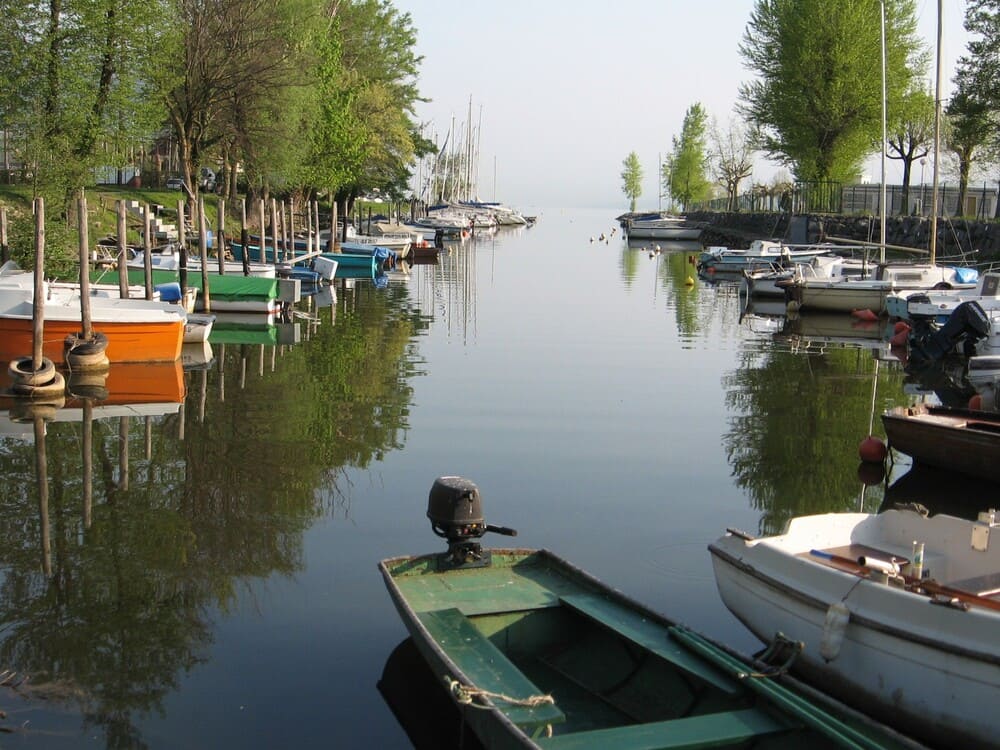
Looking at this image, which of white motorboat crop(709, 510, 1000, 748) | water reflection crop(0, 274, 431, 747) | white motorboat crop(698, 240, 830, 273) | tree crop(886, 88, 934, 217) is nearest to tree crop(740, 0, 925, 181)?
tree crop(886, 88, 934, 217)

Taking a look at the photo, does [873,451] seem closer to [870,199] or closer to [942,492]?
[942,492]

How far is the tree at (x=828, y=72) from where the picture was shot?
6072cm

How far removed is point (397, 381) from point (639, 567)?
10.7 metres

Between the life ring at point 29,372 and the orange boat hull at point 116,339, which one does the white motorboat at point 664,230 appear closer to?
the orange boat hull at point 116,339

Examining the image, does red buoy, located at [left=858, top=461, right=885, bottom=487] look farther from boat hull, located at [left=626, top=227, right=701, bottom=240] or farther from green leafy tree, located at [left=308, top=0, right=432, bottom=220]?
boat hull, located at [left=626, top=227, right=701, bottom=240]

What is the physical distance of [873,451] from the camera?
50.2 feet

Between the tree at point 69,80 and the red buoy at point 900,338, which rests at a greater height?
the tree at point 69,80

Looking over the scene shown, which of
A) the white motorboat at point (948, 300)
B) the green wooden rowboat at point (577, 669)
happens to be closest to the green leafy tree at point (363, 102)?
the white motorboat at point (948, 300)

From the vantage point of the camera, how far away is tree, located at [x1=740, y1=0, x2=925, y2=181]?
6072 cm

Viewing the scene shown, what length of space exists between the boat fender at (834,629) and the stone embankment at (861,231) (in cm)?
3248

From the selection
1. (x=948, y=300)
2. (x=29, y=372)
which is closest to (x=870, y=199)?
(x=948, y=300)

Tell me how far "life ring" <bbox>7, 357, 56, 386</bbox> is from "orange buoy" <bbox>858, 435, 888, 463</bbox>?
12156 millimetres

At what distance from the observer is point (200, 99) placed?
41500 mm

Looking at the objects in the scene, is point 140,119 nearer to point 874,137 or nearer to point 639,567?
point 639,567
